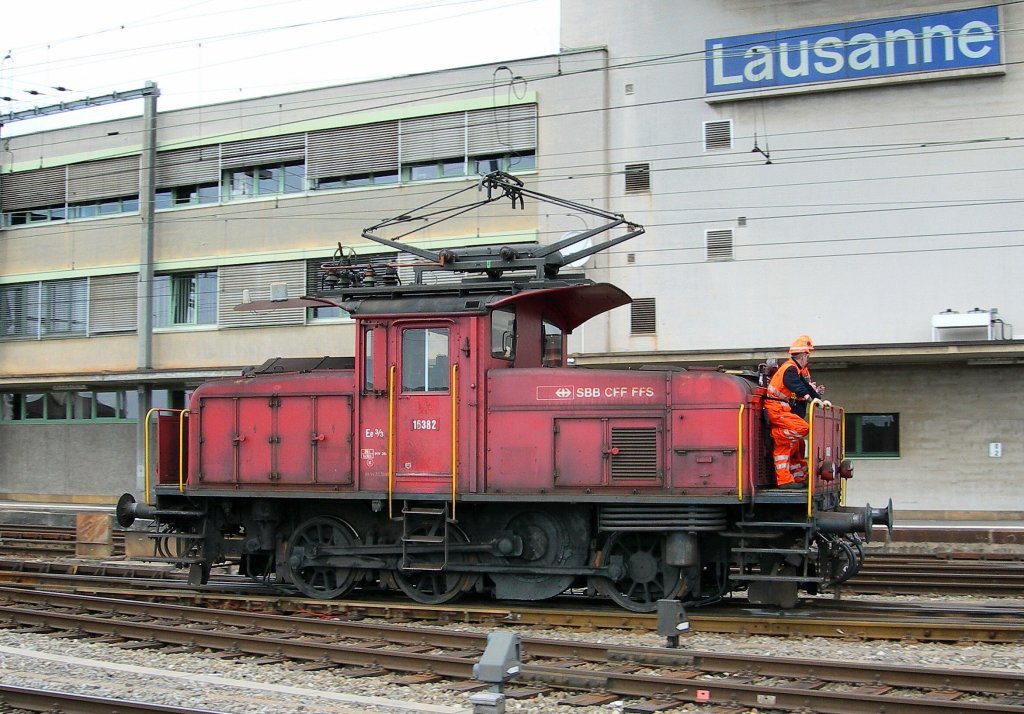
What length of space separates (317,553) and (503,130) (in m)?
15.7

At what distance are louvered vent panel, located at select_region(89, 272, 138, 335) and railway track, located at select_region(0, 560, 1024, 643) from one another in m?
17.1

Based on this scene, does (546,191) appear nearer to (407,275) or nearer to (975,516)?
(407,275)

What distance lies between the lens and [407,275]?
2631cm

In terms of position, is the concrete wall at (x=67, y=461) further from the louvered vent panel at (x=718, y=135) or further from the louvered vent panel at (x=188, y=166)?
the louvered vent panel at (x=718, y=135)

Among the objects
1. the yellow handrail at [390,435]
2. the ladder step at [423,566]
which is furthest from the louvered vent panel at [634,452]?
the yellow handrail at [390,435]

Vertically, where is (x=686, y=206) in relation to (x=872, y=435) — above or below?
A: above

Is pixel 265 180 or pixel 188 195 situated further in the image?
pixel 188 195

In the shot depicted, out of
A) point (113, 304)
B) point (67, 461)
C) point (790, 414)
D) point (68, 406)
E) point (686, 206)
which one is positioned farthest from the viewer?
point (68, 406)

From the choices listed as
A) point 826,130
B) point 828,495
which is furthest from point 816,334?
point 828,495

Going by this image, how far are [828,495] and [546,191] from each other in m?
15.6

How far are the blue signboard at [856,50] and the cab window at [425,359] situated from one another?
14.6m

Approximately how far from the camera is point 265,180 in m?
28.8

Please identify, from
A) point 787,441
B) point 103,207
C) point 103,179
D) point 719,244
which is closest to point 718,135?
point 719,244

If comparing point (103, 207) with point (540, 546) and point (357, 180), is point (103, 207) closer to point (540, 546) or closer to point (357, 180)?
point (357, 180)
